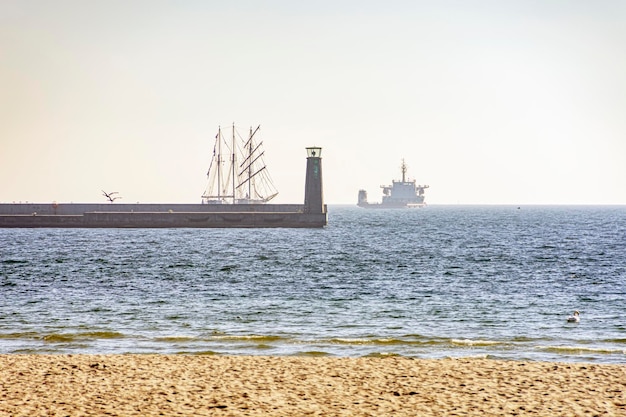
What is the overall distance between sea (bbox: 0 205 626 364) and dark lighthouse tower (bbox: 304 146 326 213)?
33.1m

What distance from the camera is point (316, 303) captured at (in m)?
31.2

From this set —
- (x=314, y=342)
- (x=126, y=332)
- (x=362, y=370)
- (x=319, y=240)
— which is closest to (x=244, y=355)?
(x=314, y=342)

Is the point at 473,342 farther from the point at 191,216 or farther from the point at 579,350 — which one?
the point at 191,216

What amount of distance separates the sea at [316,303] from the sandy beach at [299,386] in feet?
9.24

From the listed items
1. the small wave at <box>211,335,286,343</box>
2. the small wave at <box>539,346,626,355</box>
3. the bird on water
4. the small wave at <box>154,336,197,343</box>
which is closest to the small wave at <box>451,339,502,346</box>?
the small wave at <box>539,346,626,355</box>

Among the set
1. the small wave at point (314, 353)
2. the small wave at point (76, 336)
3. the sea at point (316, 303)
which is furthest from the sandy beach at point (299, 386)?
the small wave at point (76, 336)

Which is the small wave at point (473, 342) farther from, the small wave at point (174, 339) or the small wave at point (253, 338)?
the small wave at point (174, 339)

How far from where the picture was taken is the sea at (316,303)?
21.5m

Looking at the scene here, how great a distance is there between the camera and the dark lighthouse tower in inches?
3878

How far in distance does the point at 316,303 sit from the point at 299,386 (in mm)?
16669

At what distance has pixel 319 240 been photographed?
83.0m

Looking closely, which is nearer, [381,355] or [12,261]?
[381,355]

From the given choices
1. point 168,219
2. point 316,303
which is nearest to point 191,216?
point 168,219

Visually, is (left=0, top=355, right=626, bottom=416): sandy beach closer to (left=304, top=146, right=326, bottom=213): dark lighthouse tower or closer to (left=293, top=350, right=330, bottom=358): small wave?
(left=293, top=350, right=330, bottom=358): small wave
